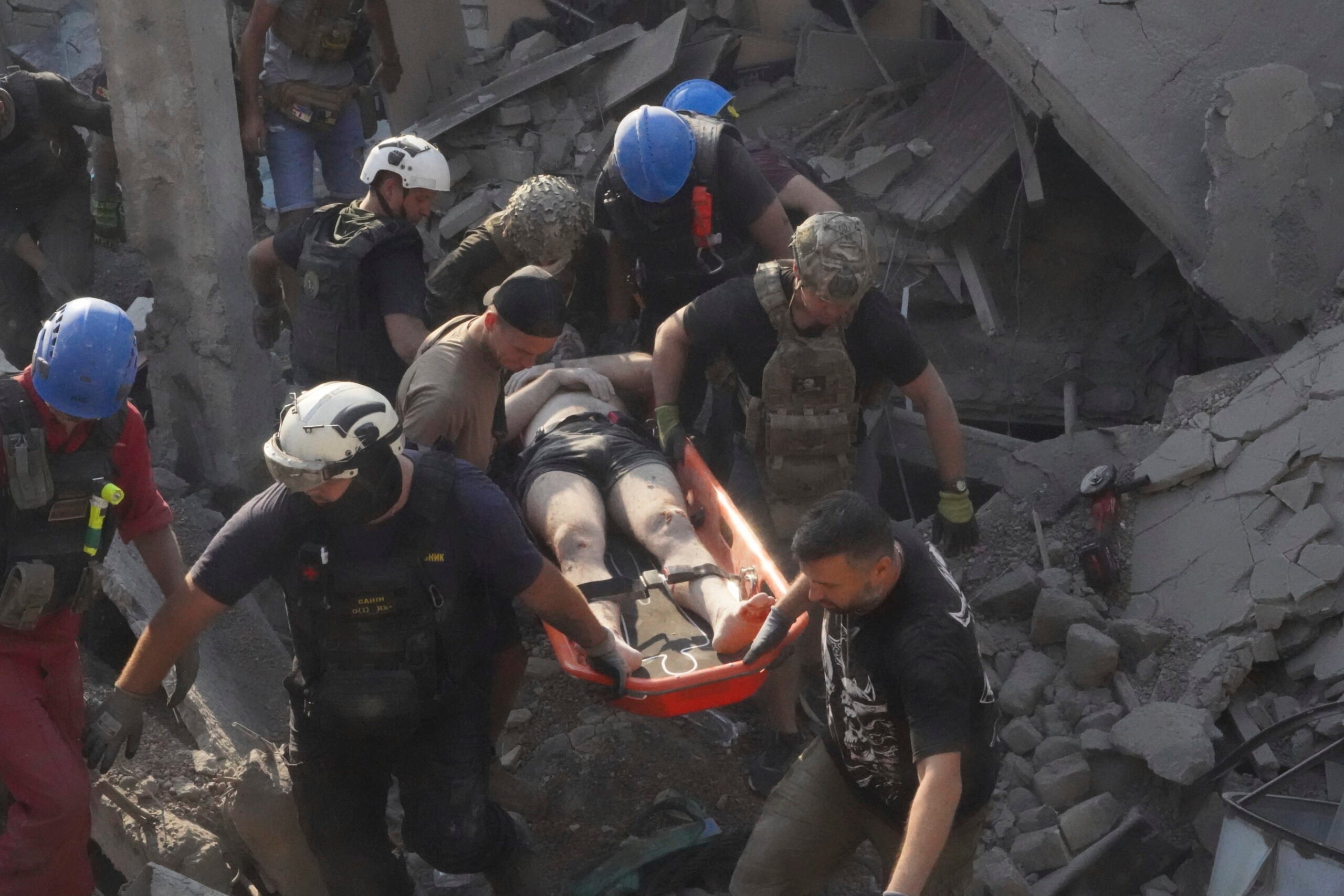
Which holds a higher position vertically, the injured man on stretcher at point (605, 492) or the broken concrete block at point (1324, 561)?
the injured man on stretcher at point (605, 492)

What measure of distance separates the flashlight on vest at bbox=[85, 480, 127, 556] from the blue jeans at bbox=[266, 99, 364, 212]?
9.03 ft

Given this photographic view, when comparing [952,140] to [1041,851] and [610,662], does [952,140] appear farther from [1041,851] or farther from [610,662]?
[610,662]

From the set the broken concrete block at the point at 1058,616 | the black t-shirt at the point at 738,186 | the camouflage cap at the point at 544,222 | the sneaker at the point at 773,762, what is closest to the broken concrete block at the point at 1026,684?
the broken concrete block at the point at 1058,616

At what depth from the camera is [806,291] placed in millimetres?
3789

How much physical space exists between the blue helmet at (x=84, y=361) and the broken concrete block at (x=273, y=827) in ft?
3.43

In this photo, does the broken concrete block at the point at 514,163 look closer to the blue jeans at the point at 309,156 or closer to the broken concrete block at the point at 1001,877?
the blue jeans at the point at 309,156

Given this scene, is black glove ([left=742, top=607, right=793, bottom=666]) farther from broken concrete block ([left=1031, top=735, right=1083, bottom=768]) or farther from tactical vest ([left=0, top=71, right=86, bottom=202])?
tactical vest ([left=0, top=71, right=86, bottom=202])

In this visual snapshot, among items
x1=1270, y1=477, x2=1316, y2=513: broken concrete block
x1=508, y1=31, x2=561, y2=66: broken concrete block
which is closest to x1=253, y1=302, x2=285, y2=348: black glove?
x1=508, y1=31, x2=561, y2=66: broken concrete block

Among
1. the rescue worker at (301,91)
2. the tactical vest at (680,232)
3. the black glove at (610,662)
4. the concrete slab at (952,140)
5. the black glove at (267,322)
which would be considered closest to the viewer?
the black glove at (610,662)

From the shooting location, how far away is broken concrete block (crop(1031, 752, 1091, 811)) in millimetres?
3832

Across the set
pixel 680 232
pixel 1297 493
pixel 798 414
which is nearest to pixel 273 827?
pixel 798 414

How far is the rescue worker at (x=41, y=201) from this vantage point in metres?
5.20

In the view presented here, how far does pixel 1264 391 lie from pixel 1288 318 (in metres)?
0.52

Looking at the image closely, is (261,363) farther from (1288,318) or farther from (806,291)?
(1288,318)
